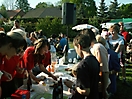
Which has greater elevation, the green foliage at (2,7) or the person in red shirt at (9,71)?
the green foliage at (2,7)

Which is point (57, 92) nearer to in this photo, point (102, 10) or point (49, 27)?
point (49, 27)

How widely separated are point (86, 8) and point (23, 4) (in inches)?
1307

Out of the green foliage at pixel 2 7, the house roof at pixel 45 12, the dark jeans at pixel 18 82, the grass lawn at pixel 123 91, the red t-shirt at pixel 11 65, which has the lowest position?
the grass lawn at pixel 123 91

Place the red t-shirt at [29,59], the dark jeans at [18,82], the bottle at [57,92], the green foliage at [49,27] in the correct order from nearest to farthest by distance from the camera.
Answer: the bottle at [57,92]
the dark jeans at [18,82]
the red t-shirt at [29,59]
the green foliage at [49,27]

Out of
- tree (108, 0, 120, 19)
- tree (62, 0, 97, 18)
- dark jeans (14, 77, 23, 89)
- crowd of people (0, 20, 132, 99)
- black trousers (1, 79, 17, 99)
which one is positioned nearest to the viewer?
crowd of people (0, 20, 132, 99)

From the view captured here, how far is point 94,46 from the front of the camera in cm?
317

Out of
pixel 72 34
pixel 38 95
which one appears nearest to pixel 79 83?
pixel 38 95

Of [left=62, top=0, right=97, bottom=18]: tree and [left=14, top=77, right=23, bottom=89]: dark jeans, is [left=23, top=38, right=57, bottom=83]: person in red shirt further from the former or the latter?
[left=62, top=0, right=97, bottom=18]: tree

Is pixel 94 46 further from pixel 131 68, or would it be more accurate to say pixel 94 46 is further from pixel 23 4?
pixel 23 4

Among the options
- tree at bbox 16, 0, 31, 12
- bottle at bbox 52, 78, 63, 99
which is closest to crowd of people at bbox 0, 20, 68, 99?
bottle at bbox 52, 78, 63, 99

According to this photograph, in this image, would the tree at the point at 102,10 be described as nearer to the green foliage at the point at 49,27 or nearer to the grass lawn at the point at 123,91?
the green foliage at the point at 49,27

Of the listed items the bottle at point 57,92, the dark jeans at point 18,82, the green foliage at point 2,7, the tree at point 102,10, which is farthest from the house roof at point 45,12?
the bottle at point 57,92

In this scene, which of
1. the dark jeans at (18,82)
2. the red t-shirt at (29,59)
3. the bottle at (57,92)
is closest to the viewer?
the bottle at (57,92)

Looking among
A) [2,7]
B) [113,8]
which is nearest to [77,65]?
[113,8]
